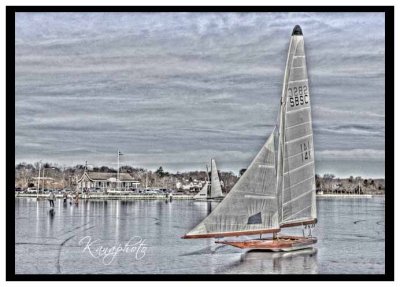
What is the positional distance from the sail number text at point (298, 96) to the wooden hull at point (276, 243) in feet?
9.64

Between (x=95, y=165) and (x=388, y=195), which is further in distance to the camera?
(x=95, y=165)

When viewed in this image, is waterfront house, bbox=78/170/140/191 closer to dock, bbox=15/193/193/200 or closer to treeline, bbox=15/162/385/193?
treeline, bbox=15/162/385/193

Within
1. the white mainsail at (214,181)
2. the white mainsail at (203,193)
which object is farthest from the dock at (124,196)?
the white mainsail at (214,181)

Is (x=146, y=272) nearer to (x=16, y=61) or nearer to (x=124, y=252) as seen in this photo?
(x=124, y=252)

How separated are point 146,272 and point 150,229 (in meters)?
6.63

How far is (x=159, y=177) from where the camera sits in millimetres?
19531

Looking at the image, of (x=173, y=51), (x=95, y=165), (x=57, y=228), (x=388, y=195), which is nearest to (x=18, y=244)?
(x=95, y=165)

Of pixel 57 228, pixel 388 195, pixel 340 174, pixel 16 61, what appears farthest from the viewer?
pixel 57 228

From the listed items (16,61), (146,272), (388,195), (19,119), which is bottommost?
(146,272)

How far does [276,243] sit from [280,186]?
4.02 feet

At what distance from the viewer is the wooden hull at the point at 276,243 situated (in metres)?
16.6

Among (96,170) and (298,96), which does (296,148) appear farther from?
(96,170)

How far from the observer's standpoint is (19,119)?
16250mm

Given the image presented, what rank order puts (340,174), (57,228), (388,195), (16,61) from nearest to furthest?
1. (388,195)
2. (16,61)
3. (340,174)
4. (57,228)
